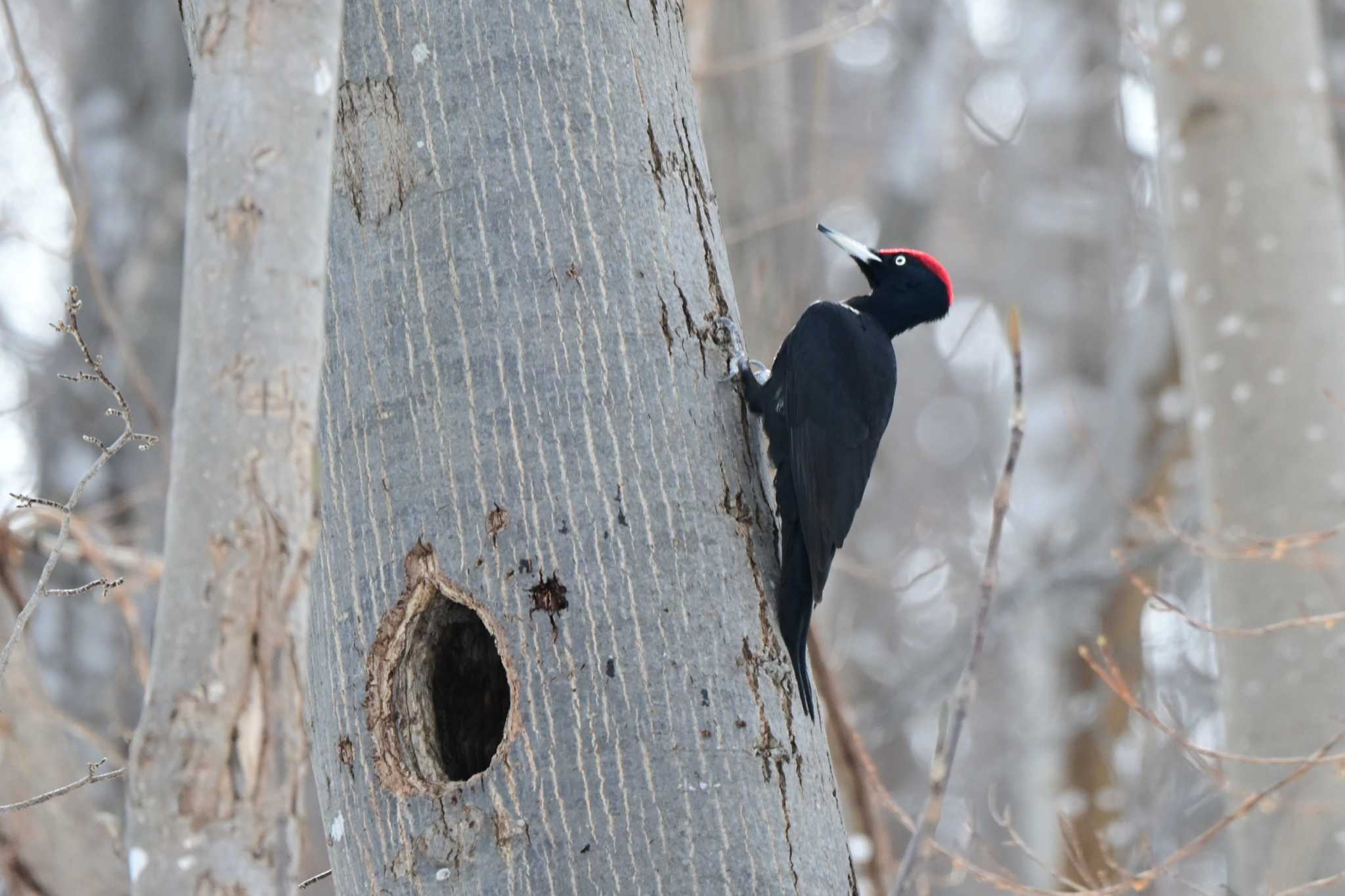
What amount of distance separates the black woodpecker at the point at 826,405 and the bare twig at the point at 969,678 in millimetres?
266

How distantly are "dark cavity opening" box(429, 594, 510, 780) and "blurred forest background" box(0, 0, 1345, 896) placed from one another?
115 centimetres

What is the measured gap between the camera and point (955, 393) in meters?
13.4

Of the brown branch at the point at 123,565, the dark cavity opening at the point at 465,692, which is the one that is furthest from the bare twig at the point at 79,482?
the brown branch at the point at 123,565

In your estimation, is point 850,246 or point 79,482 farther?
point 850,246

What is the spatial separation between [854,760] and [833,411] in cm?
86

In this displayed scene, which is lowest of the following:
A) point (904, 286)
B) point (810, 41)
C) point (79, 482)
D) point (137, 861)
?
point (137, 861)

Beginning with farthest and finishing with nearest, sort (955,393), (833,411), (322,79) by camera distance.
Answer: (955,393), (833,411), (322,79)

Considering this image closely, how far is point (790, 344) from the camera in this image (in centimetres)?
331

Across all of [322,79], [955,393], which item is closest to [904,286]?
[322,79]

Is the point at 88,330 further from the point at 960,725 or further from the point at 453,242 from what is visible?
the point at 960,725

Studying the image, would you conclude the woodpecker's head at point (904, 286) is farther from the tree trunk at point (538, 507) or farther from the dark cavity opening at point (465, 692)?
the dark cavity opening at point (465, 692)

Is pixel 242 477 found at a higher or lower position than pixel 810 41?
lower

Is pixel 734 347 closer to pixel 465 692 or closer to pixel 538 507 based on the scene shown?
pixel 538 507

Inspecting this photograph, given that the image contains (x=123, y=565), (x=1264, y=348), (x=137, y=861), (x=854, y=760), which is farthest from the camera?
(x=123, y=565)
